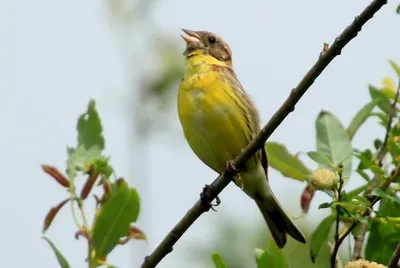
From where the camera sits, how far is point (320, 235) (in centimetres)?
309

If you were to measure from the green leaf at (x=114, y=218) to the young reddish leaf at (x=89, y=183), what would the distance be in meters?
0.08

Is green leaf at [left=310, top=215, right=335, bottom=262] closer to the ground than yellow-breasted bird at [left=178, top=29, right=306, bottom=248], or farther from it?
closer to the ground

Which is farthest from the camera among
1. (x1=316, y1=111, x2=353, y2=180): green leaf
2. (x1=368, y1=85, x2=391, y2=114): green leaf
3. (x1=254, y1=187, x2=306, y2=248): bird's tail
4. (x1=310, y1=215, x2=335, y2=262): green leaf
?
(x1=254, y1=187, x2=306, y2=248): bird's tail

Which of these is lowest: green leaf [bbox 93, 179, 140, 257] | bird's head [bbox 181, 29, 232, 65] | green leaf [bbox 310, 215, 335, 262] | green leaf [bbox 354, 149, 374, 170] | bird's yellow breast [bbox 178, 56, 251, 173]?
green leaf [bbox 310, 215, 335, 262]

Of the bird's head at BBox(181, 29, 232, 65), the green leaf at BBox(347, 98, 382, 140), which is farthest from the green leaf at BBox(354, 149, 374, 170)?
the bird's head at BBox(181, 29, 232, 65)

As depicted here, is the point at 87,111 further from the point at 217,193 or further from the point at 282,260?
the point at 282,260

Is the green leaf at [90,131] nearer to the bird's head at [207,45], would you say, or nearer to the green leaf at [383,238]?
the green leaf at [383,238]

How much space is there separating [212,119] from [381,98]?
102 cm

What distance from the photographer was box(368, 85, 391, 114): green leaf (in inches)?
140

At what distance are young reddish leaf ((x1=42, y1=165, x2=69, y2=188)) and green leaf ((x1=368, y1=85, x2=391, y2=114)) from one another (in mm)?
1422

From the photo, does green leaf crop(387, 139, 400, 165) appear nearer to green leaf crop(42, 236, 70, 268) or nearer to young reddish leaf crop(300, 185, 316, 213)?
young reddish leaf crop(300, 185, 316, 213)

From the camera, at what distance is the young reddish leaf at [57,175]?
2.97 m

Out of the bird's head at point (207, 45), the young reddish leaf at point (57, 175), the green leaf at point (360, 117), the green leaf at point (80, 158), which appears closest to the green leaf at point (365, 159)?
the green leaf at point (360, 117)

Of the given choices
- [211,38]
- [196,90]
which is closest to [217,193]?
[196,90]
